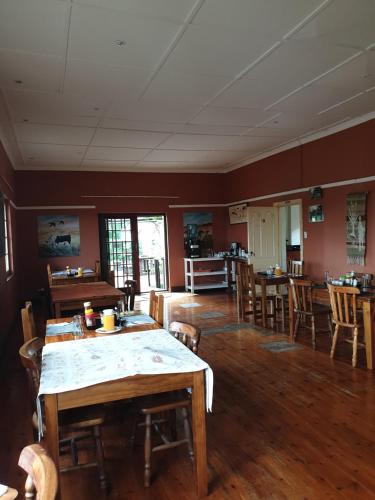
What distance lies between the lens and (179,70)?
3773mm

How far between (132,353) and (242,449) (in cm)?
108

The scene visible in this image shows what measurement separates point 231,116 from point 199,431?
4.40 meters

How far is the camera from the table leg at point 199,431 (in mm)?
2053

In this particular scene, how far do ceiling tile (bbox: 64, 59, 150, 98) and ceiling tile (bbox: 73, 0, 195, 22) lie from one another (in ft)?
2.99

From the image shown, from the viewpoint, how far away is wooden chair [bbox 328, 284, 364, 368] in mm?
3926

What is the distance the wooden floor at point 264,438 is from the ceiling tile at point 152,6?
2.82 metres

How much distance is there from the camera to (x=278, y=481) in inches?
87.5

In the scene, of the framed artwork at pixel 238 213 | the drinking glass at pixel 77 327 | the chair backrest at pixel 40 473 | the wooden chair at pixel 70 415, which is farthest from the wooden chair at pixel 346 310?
the framed artwork at pixel 238 213

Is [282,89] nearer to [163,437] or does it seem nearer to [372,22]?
[372,22]

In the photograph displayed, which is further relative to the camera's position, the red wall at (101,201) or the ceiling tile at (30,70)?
the red wall at (101,201)

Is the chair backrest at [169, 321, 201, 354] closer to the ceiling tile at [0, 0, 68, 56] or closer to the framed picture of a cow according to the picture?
the ceiling tile at [0, 0, 68, 56]

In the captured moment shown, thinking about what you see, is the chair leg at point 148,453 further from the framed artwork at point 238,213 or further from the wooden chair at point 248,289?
the framed artwork at point 238,213

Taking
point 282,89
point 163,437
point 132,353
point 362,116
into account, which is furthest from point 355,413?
point 362,116

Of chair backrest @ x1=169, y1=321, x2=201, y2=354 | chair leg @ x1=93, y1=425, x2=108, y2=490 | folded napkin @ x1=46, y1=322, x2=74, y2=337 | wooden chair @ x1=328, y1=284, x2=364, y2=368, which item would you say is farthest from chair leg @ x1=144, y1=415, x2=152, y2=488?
wooden chair @ x1=328, y1=284, x2=364, y2=368
